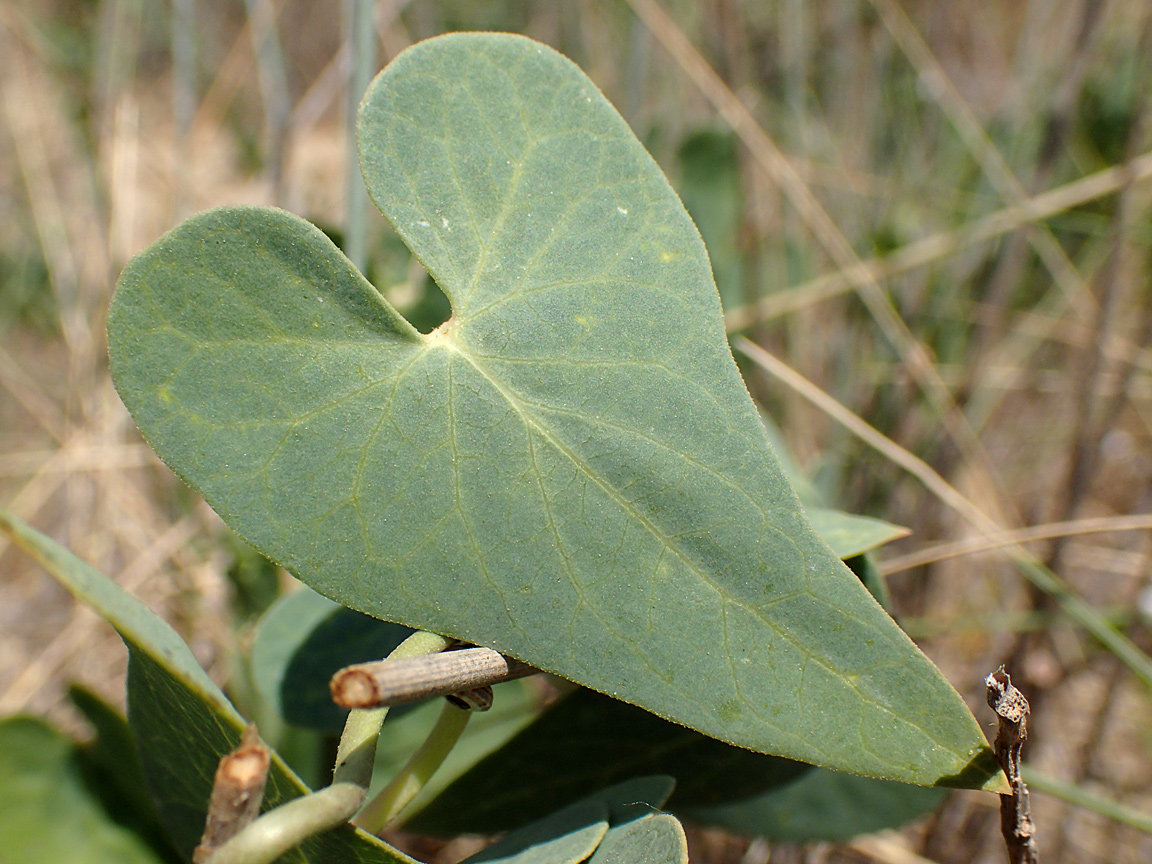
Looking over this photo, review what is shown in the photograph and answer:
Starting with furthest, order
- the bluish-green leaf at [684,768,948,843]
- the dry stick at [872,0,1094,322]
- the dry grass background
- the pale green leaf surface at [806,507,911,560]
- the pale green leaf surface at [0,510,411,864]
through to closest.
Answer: the dry stick at [872,0,1094,322], the dry grass background, the bluish-green leaf at [684,768,948,843], the pale green leaf surface at [806,507,911,560], the pale green leaf surface at [0,510,411,864]

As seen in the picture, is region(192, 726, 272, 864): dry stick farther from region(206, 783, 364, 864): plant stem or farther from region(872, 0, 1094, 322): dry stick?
region(872, 0, 1094, 322): dry stick

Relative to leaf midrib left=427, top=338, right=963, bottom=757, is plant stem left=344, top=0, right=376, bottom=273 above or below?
above

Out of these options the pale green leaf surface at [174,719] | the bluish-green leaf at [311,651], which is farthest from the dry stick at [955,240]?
Answer: the pale green leaf surface at [174,719]

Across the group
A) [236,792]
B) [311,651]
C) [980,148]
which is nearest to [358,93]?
[311,651]

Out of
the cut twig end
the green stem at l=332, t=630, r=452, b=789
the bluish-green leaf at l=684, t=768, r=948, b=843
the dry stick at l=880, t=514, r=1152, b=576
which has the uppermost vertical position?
the cut twig end

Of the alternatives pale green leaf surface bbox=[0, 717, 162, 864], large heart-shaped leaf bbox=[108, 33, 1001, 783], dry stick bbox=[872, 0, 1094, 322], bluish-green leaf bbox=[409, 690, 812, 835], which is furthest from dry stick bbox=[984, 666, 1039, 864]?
dry stick bbox=[872, 0, 1094, 322]

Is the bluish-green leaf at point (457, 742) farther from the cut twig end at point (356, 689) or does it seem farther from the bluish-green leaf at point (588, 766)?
the cut twig end at point (356, 689)
